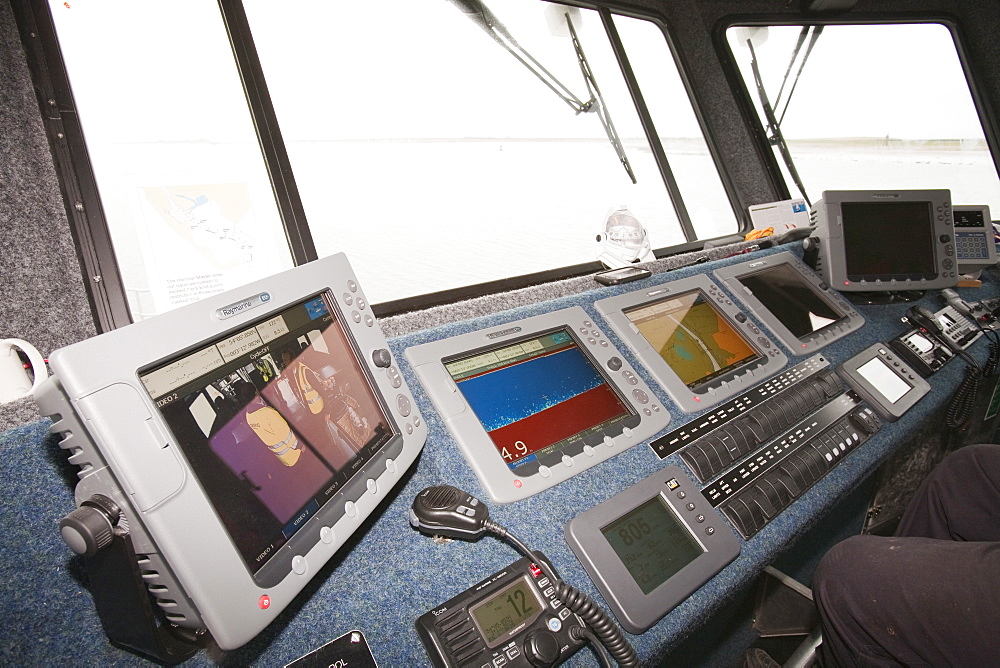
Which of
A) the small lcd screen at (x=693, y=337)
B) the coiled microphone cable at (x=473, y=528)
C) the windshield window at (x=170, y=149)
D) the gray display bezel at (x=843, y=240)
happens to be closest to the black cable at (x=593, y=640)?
the coiled microphone cable at (x=473, y=528)

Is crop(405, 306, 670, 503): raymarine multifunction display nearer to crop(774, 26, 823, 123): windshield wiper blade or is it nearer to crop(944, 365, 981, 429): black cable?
crop(944, 365, 981, 429): black cable

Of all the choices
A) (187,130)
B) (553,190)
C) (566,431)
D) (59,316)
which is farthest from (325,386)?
(553,190)

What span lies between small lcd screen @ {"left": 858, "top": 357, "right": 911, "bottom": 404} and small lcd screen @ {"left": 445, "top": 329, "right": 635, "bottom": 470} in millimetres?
870

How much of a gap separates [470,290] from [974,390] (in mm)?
1822

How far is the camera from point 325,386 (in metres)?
0.73

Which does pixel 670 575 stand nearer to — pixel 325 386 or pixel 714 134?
pixel 325 386

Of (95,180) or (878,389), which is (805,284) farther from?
(95,180)

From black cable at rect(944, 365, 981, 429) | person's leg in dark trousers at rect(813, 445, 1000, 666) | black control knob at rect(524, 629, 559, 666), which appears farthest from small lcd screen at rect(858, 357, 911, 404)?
black control knob at rect(524, 629, 559, 666)

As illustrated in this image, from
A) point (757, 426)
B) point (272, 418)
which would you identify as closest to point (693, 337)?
point (757, 426)

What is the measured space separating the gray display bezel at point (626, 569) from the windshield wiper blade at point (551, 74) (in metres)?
1.46

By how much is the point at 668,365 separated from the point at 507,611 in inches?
29.6

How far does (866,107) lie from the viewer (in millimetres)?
3006

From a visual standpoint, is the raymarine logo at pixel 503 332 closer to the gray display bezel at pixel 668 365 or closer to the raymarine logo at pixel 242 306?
the gray display bezel at pixel 668 365

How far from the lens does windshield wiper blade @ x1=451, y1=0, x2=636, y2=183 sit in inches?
71.1
